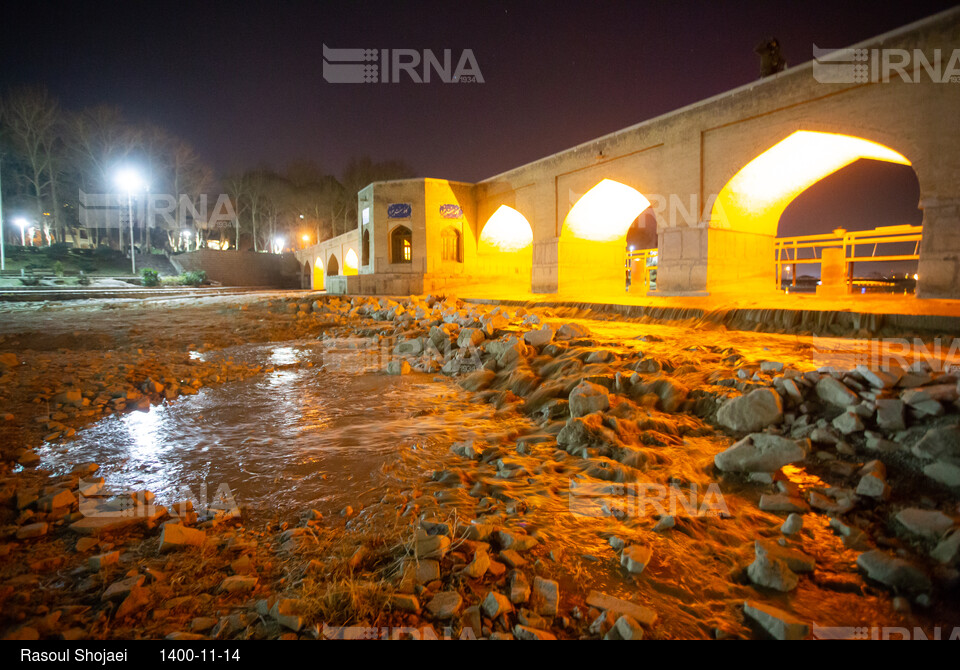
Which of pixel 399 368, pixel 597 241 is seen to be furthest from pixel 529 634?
pixel 597 241

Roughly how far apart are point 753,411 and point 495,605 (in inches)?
111

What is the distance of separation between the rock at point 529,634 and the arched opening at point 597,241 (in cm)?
1377

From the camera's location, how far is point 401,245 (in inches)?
842

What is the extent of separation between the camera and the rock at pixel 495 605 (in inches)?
71.2

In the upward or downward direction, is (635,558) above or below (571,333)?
below

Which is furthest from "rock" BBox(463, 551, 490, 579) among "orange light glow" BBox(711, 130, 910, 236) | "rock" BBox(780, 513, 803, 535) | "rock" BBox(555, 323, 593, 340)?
"orange light glow" BBox(711, 130, 910, 236)

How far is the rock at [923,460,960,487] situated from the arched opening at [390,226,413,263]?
64.1ft

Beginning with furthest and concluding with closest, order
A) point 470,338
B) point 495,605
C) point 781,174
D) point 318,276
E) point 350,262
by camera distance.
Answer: point 318,276
point 350,262
point 781,174
point 470,338
point 495,605

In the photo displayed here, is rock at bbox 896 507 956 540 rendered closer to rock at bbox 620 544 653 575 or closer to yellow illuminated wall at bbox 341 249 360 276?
rock at bbox 620 544 653 575

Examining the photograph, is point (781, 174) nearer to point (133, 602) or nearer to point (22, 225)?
point (133, 602)

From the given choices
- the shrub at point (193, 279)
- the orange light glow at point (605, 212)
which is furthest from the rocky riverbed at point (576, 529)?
the shrub at point (193, 279)

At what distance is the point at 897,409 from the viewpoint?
120 inches

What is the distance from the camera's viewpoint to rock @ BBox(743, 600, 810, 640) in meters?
1.69
